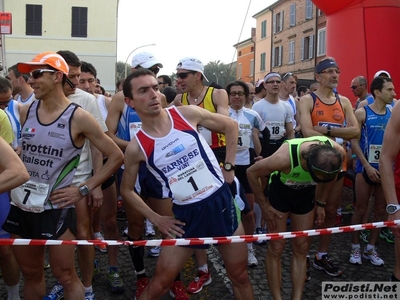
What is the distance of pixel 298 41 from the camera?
3903cm

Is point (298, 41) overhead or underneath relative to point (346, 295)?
overhead

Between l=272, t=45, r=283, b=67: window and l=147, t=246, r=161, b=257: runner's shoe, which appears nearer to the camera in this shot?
l=147, t=246, r=161, b=257: runner's shoe

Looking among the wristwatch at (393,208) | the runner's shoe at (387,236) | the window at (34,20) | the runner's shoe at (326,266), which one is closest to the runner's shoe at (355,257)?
the runner's shoe at (326,266)

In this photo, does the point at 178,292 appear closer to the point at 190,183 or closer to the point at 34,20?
the point at 190,183

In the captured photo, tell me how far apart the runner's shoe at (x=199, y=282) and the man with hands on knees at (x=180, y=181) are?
108 cm

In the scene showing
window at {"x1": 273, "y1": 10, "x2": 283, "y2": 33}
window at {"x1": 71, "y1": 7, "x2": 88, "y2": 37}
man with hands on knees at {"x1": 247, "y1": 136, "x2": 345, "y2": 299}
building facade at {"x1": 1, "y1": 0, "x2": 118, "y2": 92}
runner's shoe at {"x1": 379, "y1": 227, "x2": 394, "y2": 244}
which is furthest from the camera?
window at {"x1": 273, "y1": 10, "x2": 283, "y2": 33}

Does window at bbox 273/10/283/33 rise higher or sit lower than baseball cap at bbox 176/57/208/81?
higher

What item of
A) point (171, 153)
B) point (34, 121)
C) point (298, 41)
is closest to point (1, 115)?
point (34, 121)

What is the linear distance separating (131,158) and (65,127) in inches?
19.6

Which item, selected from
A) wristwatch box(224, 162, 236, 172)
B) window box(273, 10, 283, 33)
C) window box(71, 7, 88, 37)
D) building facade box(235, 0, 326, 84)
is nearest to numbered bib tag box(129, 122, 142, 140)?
wristwatch box(224, 162, 236, 172)

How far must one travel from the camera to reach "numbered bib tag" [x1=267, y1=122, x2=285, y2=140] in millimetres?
6328

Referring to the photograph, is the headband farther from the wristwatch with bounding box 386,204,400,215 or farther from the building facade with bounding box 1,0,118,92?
the building facade with bounding box 1,0,118,92

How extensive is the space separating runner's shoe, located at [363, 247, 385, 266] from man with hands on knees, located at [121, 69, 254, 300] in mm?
2255

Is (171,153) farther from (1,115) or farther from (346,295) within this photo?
(346,295)
